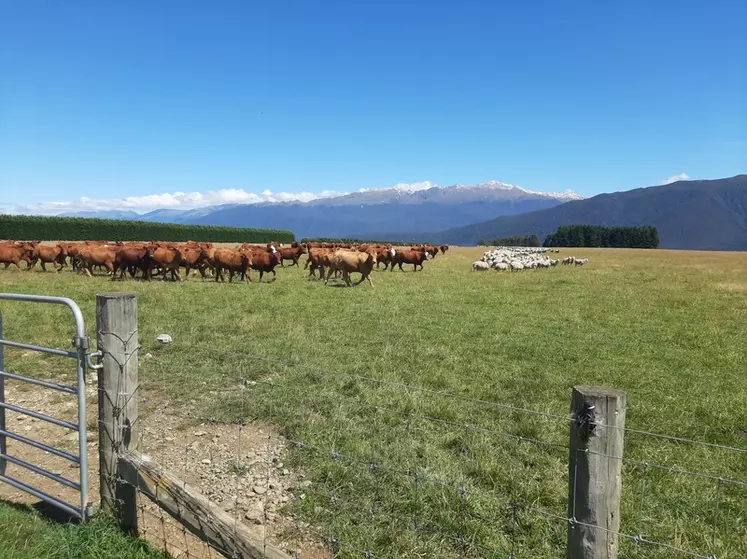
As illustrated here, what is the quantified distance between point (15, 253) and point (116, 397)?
2616 centimetres

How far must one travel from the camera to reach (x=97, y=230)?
53.8 m

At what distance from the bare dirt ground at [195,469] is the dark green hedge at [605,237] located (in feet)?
372

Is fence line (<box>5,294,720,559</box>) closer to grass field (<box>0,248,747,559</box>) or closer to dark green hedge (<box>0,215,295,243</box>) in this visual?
grass field (<box>0,248,747,559</box>)

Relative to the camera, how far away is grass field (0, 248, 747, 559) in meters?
3.88

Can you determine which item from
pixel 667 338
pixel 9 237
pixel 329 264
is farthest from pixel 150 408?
pixel 9 237

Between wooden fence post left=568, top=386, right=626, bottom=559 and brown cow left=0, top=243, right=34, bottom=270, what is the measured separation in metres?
28.7

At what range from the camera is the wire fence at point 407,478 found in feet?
12.0

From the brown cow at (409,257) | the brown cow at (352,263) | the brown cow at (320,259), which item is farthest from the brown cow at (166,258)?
the brown cow at (409,257)

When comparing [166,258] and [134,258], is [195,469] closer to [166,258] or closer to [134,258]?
[166,258]

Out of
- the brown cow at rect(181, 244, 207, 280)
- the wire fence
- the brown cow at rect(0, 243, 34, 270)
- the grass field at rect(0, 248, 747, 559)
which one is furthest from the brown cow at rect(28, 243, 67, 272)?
the wire fence

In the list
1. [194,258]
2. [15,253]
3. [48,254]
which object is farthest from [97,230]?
[194,258]

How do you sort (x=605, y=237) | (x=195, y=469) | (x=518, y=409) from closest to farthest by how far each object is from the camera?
(x=518, y=409), (x=195, y=469), (x=605, y=237)

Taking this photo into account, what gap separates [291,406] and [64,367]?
4001 mm

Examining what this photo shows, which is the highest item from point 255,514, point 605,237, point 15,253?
point 605,237
